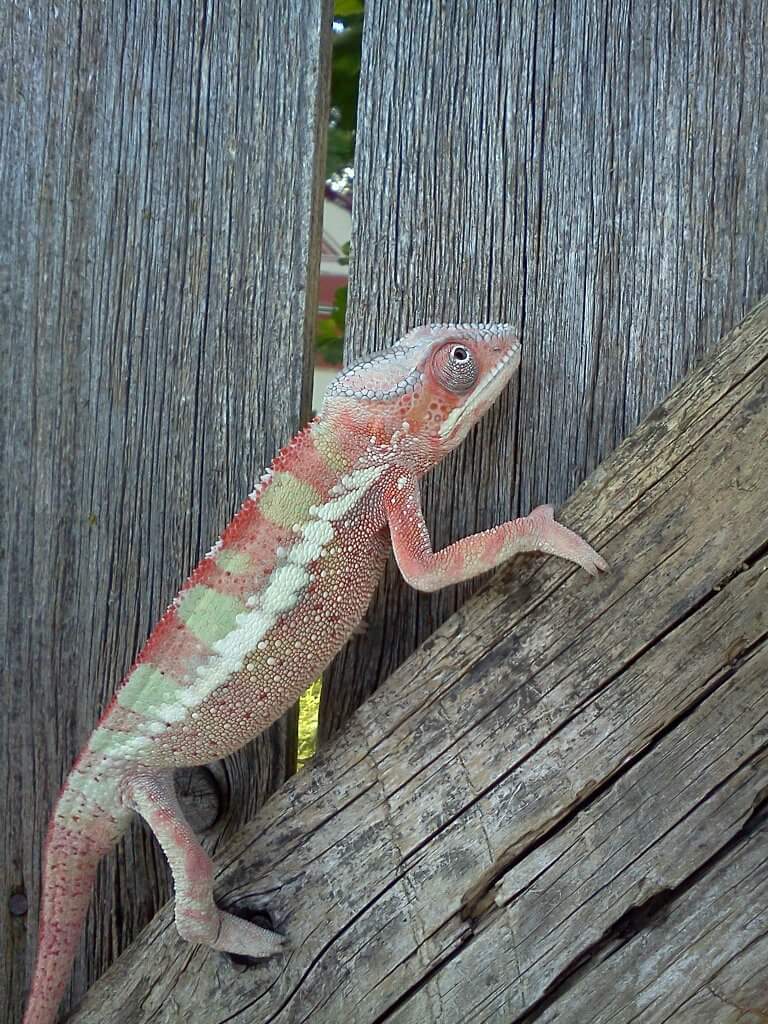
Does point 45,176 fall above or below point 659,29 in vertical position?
below

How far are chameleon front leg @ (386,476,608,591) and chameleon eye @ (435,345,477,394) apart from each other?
22 centimetres

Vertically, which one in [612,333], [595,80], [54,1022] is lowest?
[54,1022]

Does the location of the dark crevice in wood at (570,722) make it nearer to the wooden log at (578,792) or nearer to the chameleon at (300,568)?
the wooden log at (578,792)

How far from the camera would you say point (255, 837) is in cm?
168

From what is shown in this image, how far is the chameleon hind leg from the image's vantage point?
1.58 meters

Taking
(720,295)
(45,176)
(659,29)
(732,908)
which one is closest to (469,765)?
(732,908)

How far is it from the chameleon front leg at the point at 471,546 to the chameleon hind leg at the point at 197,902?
2.23 feet

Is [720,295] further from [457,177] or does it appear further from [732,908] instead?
[732,908]

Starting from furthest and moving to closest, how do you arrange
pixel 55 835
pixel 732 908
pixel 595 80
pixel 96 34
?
pixel 96 34 → pixel 55 835 → pixel 595 80 → pixel 732 908

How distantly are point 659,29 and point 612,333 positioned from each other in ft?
1.87

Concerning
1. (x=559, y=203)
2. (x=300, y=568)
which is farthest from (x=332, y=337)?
(x=300, y=568)

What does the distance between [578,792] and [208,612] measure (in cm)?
75

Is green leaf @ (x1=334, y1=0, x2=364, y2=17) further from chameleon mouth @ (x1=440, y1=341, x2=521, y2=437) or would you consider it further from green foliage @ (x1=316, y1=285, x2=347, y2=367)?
chameleon mouth @ (x1=440, y1=341, x2=521, y2=437)

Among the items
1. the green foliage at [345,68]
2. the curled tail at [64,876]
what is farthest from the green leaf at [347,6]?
the curled tail at [64,876]
